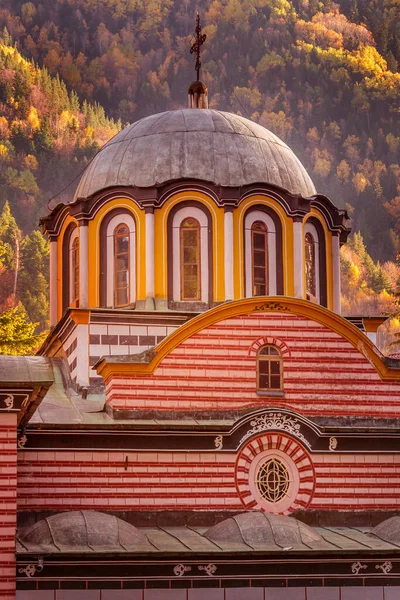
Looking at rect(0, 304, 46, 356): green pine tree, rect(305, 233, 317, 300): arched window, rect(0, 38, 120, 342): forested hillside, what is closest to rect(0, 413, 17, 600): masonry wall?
rect(305, 233, 317, 300): arched window

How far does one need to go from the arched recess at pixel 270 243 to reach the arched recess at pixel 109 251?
3.05 meters

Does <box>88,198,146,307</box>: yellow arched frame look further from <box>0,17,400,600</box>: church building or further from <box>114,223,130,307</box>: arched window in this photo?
<box>114,223,130,307</box>: arched window

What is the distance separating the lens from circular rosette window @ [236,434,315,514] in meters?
32.2

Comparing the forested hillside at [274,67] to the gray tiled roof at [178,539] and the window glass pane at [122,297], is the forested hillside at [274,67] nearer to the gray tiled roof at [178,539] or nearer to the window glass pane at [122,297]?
the window glass pane at [122,297]

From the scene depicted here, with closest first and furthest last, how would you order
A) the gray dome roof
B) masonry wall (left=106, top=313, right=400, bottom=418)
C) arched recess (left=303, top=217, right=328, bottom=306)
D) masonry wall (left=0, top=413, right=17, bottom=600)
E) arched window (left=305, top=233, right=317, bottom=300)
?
masonry wall (left=0, top=413, right=17, bottom=600)
masonry wall (left=106, top=313, right=400, bottom=418)
the gray dome roof
arched window (left=305, top=233, right=317, bottom=300)
arched recess (left=303, top=217, right=328, bottom=306)

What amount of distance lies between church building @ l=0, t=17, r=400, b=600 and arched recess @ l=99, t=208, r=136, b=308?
0.20ft

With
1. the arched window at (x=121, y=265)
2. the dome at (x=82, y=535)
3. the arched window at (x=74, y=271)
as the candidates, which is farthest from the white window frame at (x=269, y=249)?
the dome at (x=82, y=535)

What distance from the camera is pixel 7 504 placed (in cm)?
2794

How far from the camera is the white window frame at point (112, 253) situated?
37.7 metres

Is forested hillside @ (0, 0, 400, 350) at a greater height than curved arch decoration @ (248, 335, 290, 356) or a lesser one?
greater

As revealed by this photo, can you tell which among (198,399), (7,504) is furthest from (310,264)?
(7,504)

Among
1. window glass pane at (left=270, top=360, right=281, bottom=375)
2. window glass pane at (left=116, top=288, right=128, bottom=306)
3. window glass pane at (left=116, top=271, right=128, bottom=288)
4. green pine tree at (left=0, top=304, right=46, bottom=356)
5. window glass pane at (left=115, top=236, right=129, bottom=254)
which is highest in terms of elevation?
green pine tree at (left=0, top=304, right=46, bottom=356)

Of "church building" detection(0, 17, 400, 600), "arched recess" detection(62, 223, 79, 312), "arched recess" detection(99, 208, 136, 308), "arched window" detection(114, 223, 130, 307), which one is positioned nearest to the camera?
"church building" detection(0, 17, 400, 600)

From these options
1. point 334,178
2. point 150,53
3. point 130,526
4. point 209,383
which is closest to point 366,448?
point 209,383
